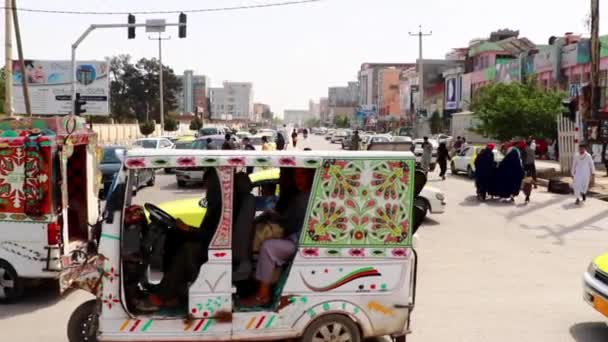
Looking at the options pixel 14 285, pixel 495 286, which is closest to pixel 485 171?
pixel 495 286

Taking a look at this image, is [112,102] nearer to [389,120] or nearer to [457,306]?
[389,120]

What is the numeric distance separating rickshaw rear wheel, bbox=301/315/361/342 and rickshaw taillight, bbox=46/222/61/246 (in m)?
3.44

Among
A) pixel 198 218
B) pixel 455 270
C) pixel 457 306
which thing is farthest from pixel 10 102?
pixel 457 306

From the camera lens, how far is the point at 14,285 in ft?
27.1

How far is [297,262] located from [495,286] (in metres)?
4.45

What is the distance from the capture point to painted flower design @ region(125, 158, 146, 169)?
5727 millimetres

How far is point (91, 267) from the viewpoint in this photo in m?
5.90

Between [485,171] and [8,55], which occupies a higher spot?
[8,55]

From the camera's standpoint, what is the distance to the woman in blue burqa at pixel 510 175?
19484 millimetres

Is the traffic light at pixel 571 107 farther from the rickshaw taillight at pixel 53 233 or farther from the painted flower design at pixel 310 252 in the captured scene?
the painted flower design at pixel 310 252

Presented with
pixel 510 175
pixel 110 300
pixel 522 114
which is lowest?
pixel 110 300

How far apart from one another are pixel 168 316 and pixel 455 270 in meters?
5.64

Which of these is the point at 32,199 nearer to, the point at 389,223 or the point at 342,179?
the point at 342,179

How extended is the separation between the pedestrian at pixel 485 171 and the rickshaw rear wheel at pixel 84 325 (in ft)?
49.2
